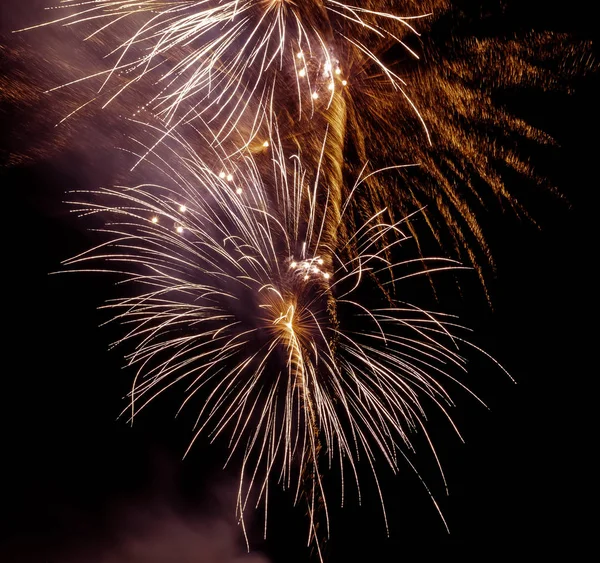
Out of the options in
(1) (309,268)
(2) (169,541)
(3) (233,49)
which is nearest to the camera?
(3) (233,49)

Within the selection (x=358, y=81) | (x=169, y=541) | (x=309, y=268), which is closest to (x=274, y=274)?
(x=309, y=268)

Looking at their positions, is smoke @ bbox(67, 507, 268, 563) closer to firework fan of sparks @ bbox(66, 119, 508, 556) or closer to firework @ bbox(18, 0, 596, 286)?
firework fan of sparks @ bbox(66, 119, 508, 556)

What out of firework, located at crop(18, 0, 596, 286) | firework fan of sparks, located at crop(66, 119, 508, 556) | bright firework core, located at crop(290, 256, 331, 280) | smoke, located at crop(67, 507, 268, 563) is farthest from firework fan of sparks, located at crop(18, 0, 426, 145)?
smoke, located at crop(67, 507, 268, 563)

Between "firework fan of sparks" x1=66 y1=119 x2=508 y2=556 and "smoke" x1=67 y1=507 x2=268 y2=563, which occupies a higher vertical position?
"firework fan of sparks" x1=66 y1=119 x2=508 y2=556

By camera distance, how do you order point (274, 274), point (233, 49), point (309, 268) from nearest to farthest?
point (233, 49), point (309, 268), point (274, 274)

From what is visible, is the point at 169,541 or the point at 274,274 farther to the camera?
the point at 169,541

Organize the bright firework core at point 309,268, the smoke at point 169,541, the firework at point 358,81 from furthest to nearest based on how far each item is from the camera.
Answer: the smoke at point 169,541
the bright firework core at point 309,268
the firework at point 358,81

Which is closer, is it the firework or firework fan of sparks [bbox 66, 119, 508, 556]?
the firework

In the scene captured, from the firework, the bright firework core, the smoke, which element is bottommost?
the smoke

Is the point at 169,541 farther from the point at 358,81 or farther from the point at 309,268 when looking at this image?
the point at 358,81

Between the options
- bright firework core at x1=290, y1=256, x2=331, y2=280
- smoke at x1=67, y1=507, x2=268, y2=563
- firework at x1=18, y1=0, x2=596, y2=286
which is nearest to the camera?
firework at x1=18, y1=0, x2=596, y2=286

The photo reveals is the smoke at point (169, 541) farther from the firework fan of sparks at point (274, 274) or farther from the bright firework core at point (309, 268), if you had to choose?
the bright firework core at point (309, 268)

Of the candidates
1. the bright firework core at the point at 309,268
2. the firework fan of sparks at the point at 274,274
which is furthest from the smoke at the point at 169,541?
the bright firework core at the point at 309,268
